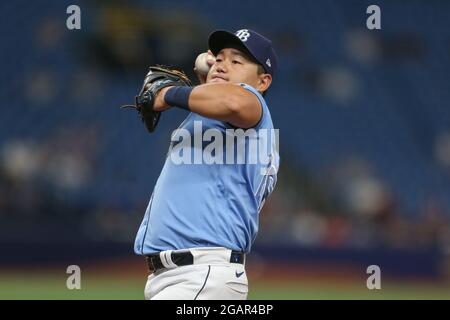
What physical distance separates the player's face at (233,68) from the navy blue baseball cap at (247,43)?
0.04 metres

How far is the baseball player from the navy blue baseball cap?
25 centimetres

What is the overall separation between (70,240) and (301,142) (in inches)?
192

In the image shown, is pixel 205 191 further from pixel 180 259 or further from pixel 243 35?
pixel 243 35

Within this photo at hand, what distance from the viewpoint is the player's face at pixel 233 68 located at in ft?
12.6

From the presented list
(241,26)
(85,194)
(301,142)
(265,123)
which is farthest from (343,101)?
(265,123)

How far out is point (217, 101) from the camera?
3438 millimetres

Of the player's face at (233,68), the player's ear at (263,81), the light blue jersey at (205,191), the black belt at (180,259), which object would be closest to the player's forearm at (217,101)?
the light blue jersey at (205,191)

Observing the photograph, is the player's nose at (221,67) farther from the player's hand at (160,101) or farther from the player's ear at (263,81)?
the player's hand at (160,101)

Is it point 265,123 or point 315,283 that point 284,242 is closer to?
point 315,283

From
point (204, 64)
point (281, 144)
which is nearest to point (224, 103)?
point (204, 64)

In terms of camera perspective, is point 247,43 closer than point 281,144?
Yes

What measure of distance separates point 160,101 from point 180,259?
2.37 ft

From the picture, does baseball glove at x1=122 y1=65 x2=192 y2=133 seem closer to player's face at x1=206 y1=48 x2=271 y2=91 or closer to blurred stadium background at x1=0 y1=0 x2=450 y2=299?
player's face at x1=206 y1=48 x2=271 y2=91

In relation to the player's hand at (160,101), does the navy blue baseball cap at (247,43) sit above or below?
above
